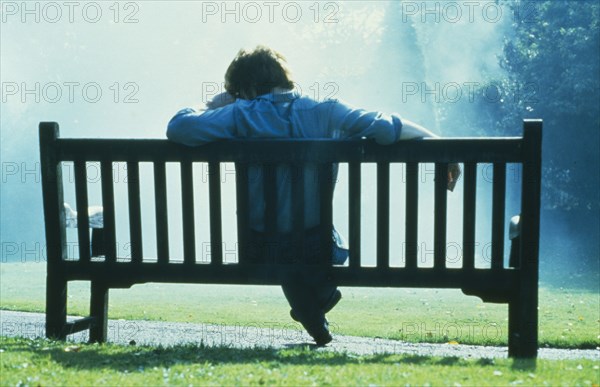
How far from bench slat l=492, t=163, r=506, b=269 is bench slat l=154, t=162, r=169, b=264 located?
1.71m

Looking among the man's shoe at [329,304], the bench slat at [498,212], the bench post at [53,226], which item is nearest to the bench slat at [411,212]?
the bench slat at [498,212]

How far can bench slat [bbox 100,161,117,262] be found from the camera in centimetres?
553

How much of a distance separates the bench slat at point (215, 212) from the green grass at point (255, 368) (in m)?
0.52

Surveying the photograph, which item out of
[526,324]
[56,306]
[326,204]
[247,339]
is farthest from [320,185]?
[247,339]

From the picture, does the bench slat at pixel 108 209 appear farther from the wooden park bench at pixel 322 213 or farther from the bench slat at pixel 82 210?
the bench slat at pixel 82 210

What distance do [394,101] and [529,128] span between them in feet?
158

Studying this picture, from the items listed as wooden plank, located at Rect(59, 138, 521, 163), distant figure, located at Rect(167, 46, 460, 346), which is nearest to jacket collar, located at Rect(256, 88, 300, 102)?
distant figure, located at Rect(167, 46, 460, 346)

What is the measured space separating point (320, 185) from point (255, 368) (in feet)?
3.86

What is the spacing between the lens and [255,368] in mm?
4516

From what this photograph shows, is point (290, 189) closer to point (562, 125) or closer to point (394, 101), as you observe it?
point (562, 125)

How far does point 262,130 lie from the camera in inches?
216

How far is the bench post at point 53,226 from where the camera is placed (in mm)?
5609

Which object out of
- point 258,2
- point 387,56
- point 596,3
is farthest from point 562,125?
point 387,56

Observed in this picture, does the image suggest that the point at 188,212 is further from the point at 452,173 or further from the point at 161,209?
the point at 452,173
